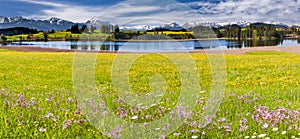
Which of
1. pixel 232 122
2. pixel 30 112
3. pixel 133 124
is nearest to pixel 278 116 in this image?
pixel 232 122

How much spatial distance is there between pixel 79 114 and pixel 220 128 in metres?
3.31

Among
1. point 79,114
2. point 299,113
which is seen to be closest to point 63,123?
point 79,114

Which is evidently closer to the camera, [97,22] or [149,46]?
[97,22]

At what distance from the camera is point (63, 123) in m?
6.92

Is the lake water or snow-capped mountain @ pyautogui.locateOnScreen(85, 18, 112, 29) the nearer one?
snow-capped mountain @ pyautogui.locateOnScreen(85, 18, 112, 29)

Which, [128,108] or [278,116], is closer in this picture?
[278,116]

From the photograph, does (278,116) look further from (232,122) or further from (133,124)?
(133,124)

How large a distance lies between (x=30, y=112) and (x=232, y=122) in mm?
4853

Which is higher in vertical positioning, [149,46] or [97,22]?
[97,22]

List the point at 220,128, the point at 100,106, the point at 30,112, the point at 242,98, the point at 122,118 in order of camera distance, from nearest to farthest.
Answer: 1. the point at 220,128
2. the point at 122,118
3. the point at 30,112
4. the point at 100,106
5. the point at 242,98

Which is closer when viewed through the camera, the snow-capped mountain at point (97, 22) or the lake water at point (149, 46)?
the snow-capped mountain at point (97, 22)

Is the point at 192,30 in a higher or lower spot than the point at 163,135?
higher

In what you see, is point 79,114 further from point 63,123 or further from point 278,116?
point 278,116

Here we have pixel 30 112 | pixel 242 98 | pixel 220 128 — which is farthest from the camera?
pixel 242 98
